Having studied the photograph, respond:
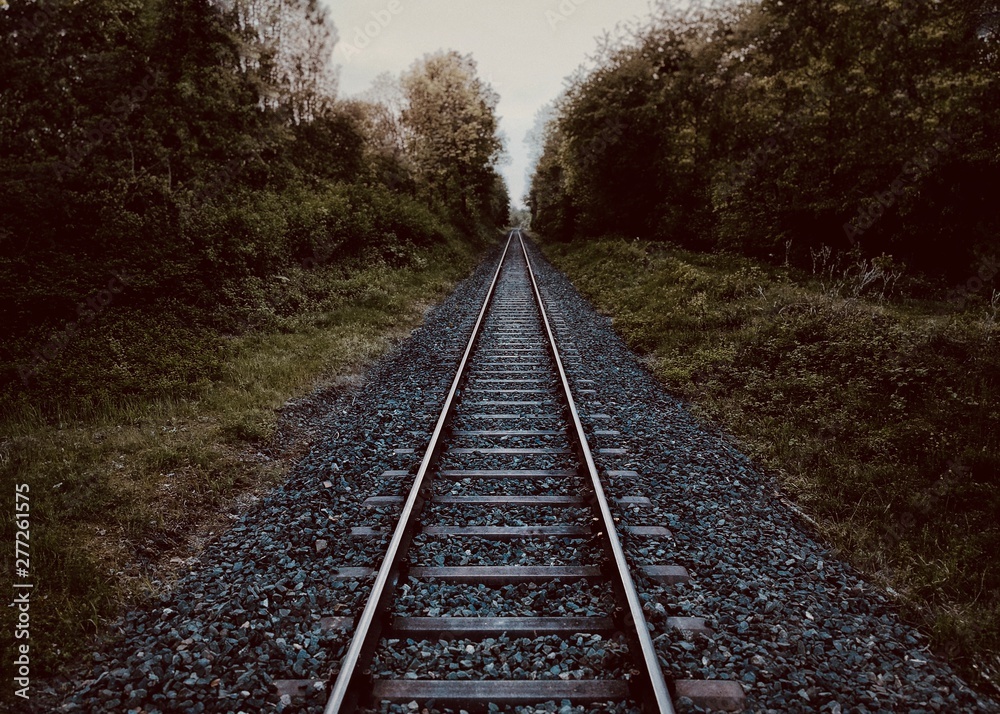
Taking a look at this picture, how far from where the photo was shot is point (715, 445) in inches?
225

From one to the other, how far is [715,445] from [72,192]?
1012 centimetres

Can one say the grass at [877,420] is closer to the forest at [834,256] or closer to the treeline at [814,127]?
the forest at [834,256]

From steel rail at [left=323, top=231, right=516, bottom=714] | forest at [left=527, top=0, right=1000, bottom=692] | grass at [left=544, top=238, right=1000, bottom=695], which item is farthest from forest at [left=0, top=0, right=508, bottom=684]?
forest at [left=527, top=0, right=1000, bottom=692]

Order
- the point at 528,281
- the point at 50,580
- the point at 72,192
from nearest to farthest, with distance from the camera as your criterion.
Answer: the point at 50,580, the point at 72,192, the point at 528,281

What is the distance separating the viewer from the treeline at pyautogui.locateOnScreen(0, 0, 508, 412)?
6.94m

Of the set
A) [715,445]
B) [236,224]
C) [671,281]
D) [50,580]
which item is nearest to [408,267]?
[236,224]

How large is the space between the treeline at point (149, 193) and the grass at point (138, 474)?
24.8 inches

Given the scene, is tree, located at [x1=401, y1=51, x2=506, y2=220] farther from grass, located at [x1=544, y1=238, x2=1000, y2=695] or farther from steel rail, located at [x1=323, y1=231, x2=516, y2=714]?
steel rail, located at [x1=323, y1=231, x2=516, y2=714]

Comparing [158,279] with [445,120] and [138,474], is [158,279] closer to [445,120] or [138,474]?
[138,474]

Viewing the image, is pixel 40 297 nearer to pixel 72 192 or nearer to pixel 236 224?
pixel 72 192

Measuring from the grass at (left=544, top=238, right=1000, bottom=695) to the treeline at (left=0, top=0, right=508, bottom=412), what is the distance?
6959 millimetres

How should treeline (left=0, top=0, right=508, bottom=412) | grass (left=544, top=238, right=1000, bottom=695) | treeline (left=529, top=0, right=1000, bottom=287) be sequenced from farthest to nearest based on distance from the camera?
treeline (left=529, top=0, right=1000, bottom=287)
treeline (left=0, top=0, right=508, bottom=412)
grass (left=544, top=238, right=1000, bottom=695)

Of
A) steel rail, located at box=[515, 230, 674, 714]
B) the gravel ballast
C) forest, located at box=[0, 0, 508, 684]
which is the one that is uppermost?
forest, located at box=[0, 0, 508, 684]

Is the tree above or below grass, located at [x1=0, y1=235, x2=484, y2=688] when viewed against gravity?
above
